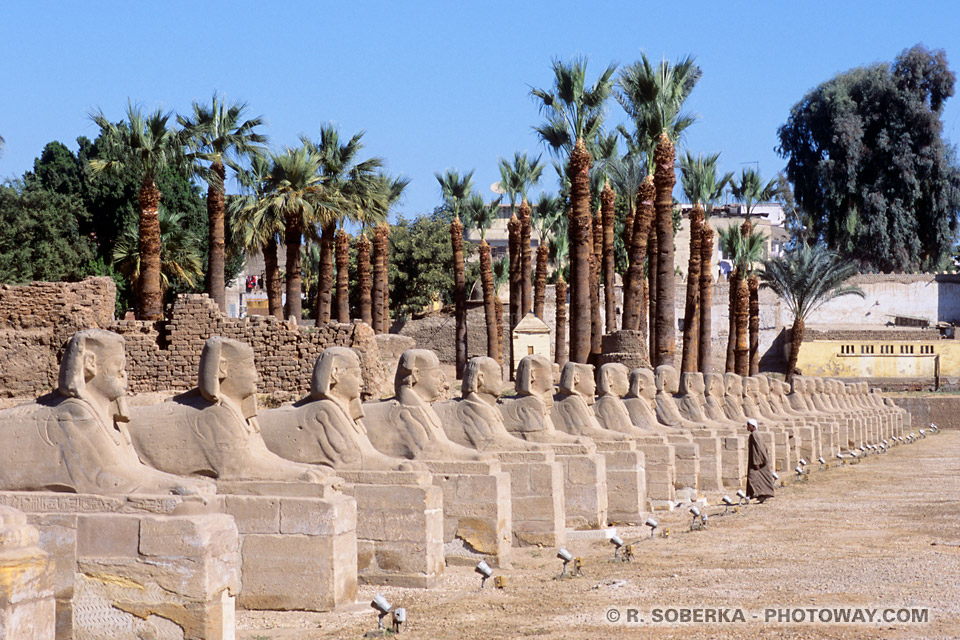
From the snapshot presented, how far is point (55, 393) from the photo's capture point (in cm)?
764

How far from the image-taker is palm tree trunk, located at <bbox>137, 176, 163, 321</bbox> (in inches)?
951

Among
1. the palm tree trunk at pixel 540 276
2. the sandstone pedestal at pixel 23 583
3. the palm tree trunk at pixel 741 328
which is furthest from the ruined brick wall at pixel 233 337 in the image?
the sandstone pedestal at pixel 23 583

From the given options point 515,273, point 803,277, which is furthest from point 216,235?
point 803,277

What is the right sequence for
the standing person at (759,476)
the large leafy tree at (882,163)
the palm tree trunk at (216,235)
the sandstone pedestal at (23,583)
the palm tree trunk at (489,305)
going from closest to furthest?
1. the sandstone pedestal at (23,583)
2. the standing person at (759,476)
3. the palm tree trunk at (216,235)
4. the palm tree trunk at (489,305)
5. the large leafy tree at (882,163)

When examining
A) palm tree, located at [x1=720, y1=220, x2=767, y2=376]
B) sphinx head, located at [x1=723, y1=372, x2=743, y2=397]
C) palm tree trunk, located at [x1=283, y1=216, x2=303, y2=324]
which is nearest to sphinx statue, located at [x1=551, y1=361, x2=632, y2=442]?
sphinx head, located at [x1=723, y1=372, x2=743, y2=397]

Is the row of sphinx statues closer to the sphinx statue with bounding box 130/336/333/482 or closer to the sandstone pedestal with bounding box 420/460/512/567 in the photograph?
the sphinx statue with bounding box 130/336/333/482

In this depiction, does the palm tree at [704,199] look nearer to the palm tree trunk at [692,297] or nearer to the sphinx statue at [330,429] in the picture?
the palm tree trunk at [692,297]

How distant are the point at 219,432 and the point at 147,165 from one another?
675 inches

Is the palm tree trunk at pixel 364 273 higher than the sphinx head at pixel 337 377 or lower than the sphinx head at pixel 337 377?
higher

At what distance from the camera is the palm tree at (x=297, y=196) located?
2795 centimetres

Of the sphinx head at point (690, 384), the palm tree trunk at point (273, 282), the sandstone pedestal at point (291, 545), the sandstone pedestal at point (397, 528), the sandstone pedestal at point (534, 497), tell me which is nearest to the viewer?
the sandstone pedestal at point (291, 545)

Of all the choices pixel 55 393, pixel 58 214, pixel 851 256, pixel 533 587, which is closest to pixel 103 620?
pixel 55 393

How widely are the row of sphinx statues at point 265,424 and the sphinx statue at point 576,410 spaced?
0.5 inches

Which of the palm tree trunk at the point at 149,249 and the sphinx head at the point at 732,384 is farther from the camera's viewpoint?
the palm tree trunk at the point at 149,249
